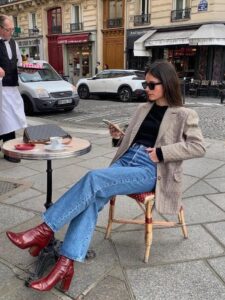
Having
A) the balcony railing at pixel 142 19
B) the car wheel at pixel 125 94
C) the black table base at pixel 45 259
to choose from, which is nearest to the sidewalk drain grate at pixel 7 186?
the black table base at pixel 45 259

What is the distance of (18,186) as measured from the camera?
4461 mm

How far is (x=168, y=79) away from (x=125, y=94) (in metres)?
12.6

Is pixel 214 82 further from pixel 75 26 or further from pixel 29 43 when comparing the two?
pixel 29 43

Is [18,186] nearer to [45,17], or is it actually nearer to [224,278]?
[224,278]

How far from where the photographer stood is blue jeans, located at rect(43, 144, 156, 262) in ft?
7.89

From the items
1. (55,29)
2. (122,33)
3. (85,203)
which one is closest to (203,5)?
(122,33)

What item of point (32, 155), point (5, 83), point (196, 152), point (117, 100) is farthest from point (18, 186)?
point (117, 100)

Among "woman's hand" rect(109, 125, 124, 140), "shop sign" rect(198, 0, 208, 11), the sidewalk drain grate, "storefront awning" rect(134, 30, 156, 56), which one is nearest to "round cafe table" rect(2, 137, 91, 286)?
"woman's hand" rect(109, 125, 124, 140)

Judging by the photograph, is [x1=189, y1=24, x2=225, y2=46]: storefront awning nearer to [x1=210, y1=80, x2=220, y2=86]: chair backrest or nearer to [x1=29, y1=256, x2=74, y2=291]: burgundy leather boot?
[x1=210, y1=80, x2=220, y2=86]: chair backrest

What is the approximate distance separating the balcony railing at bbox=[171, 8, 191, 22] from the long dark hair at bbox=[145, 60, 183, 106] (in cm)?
1827

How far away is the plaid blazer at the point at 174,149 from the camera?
2.75 meters

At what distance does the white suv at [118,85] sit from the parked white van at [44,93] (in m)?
→ 3.89

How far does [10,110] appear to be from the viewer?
5461mm

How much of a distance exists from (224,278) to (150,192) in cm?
81
